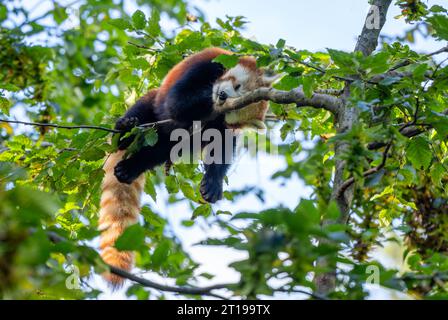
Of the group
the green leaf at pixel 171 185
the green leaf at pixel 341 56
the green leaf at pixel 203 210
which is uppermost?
the green leaf at pixel 171 185

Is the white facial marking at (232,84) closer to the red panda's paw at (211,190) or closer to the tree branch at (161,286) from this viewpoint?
the red panda's paw at (211,190)

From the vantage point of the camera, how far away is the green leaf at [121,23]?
12.2 ft

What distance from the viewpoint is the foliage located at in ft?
5.40

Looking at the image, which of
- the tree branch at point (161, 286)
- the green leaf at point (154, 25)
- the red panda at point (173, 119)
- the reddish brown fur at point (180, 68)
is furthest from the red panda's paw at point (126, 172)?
the tree branch at point (161, 286)

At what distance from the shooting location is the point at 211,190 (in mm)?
4578

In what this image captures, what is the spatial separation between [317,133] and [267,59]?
136 cm

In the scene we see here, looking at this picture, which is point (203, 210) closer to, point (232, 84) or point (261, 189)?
point (261, 189)

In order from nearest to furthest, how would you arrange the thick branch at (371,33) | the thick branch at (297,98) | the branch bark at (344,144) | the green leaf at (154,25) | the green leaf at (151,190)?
the branch bark at (344,144) < the thick branch at (297,98) < the thick branch at (371,33) < the green leaf at (154,25) < the green leaf at (151,190)

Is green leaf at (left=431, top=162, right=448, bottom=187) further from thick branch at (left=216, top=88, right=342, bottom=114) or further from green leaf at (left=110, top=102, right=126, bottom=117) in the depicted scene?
green leaf at (left=110, top=102, right=126, bottom=117)

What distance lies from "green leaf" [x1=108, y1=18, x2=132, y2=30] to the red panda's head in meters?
1.15

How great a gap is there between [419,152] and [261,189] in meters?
1.47

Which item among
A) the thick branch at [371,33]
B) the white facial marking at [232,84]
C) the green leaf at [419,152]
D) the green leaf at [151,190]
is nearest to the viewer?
the green leaf at [419,152]

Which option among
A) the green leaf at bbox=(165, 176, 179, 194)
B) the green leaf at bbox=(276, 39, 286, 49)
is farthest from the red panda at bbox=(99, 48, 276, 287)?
the green leaf at bbox=(276, 39, 286, 49)
